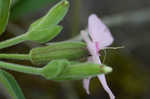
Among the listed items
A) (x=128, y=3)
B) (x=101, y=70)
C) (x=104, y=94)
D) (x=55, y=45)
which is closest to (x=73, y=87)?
(x=104, y=94)

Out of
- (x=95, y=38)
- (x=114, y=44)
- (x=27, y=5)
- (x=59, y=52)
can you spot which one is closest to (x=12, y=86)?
(x=59, y=52)

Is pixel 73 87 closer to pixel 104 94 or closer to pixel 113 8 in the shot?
pixel 104 94

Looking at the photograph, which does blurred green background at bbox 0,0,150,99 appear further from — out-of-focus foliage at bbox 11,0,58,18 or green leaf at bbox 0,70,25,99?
green leaf at bbox 0,70,25,99

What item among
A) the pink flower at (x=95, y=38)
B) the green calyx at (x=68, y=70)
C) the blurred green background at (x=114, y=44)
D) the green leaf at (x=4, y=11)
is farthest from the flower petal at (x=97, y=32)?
the blurred green background at (x=114, y=44)

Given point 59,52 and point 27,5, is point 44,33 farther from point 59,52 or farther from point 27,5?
point 27,5

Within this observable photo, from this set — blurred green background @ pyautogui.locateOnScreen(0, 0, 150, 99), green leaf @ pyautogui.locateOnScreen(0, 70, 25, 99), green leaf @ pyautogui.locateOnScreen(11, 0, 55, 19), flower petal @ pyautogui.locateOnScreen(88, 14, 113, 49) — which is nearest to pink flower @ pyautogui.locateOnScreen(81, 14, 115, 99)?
flower petal @ pyautogui.locateOnScreen(88, 14, 113, 49)

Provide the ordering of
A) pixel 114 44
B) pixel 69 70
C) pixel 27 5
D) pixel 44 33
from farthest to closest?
pixel 114 44 → pixel 27 5 → pixel 44 33 → pixel 69 70

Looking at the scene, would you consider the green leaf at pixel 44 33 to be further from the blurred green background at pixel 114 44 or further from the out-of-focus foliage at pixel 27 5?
the blurred green background at pixel 114 44
